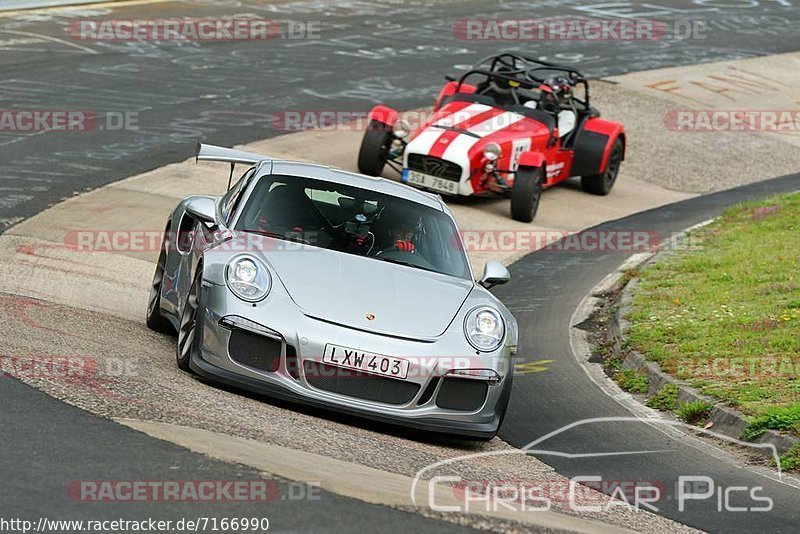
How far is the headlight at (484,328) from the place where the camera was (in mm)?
8016

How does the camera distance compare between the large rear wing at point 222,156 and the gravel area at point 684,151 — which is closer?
the large rear wing at point 222,156

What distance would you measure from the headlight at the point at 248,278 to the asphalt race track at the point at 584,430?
199 cm

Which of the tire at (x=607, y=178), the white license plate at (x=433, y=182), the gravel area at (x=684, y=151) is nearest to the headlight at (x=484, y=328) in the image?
the white license plate at (x=433, y=182)

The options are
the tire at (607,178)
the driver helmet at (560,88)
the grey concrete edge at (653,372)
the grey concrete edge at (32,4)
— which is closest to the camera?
the grey concrete edge at (653,372)

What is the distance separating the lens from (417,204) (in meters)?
9.33

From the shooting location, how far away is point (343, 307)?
7824mm

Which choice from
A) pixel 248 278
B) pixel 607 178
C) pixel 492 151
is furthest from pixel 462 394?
pixel 607 178

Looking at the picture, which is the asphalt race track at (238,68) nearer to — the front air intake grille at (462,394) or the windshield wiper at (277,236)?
the windshield wiper at (277,236)

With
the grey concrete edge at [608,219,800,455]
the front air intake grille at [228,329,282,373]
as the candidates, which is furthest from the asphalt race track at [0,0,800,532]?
the front air intake grille at [228,329,282,373]

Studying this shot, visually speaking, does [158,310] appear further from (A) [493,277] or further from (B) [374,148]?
(B) [374,148]

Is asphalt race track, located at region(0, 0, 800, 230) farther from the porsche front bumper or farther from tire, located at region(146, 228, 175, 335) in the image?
the porsche front bumper

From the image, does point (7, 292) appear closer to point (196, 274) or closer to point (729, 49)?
point (196, 274)

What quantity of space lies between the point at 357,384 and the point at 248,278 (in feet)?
3.04

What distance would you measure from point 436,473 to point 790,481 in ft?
8.41
